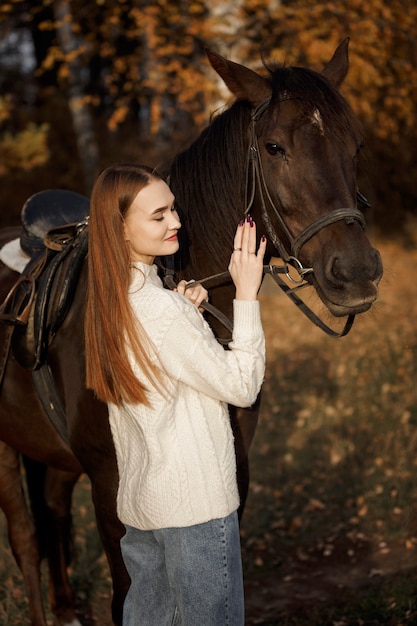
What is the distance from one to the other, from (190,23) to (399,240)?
22.5ft

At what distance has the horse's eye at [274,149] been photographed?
2.57m

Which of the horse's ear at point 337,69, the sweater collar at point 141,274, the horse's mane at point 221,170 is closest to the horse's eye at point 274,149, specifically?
the horse's mane at point 221,170

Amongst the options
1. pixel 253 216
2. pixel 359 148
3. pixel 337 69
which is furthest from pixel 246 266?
pixel 337 69

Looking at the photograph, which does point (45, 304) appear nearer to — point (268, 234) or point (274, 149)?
point (268, 234)

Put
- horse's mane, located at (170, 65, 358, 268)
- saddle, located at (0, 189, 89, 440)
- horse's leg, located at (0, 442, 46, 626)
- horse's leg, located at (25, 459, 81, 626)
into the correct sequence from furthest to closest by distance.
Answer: horse's leg, located at (25, 459, 81, 626)
horse's leg, located at (0, 442, 46, 626)
saddle, located at (0, 189, 89, 440)
horse's mane, located at (170, 65, 358, 268)

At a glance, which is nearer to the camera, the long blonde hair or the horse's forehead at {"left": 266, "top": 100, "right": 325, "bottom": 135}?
the long blonde hair

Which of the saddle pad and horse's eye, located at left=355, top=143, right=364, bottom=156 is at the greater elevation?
horse's eye, located at left=355, top=143, right=364, bottom=156

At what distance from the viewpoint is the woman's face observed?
2.22 m

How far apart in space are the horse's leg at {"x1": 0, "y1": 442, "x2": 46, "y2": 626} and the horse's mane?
1.77 meters

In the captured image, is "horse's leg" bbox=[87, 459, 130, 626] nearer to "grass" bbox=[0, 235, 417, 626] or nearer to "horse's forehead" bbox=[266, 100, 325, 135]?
"grass" bbox=[0, 235, 417, 626]

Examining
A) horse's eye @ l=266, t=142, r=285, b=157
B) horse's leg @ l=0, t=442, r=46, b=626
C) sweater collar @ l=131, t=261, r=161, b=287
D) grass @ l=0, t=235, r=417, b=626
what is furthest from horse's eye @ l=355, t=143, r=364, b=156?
horse's leg @ l=0, t=442, r=46, b=626

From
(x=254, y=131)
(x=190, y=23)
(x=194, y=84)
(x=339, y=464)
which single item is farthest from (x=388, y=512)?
(x=190, y=23)

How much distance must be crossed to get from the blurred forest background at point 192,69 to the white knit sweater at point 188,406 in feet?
16.5

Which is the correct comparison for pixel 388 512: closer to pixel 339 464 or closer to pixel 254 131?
pixel 339 464
